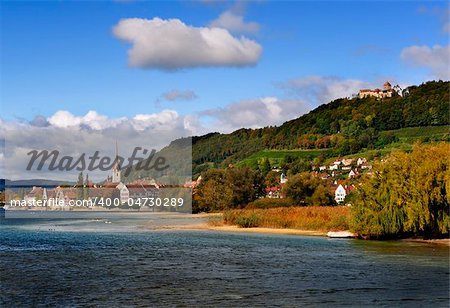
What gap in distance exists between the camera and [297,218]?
239 ft

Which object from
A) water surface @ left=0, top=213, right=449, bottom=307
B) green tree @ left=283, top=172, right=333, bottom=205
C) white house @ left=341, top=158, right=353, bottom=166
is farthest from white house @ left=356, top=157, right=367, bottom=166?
water surface @ left=0, top=213, right=449, bottom=307

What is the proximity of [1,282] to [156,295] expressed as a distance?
9.61 m

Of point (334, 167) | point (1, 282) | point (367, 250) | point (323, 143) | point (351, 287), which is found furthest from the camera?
point (323, 143)

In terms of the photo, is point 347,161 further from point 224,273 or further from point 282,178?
point 224,273

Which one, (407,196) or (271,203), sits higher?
A: (407,196)

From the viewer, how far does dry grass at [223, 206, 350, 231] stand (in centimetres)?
6744

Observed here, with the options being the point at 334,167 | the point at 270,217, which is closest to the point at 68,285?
the point at 270,217

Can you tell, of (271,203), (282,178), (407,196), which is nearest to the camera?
(407,196)

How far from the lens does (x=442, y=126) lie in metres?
164

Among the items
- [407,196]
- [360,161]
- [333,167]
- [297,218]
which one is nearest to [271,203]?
[297,218]

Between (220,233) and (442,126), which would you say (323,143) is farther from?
(220,233)

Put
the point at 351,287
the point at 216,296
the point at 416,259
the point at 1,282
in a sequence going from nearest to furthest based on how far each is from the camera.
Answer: the point at 216,296, the point at 351,287, the point at 1,282, the point at 416,259

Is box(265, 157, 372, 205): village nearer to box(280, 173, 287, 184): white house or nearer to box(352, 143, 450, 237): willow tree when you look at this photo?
box(280, 173, 287, 184): white house

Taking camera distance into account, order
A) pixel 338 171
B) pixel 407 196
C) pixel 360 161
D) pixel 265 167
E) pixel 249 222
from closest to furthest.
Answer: pixel 407 196, pixel 249 222, pixel 360 161, pixel 338 171, pixel 265 167
